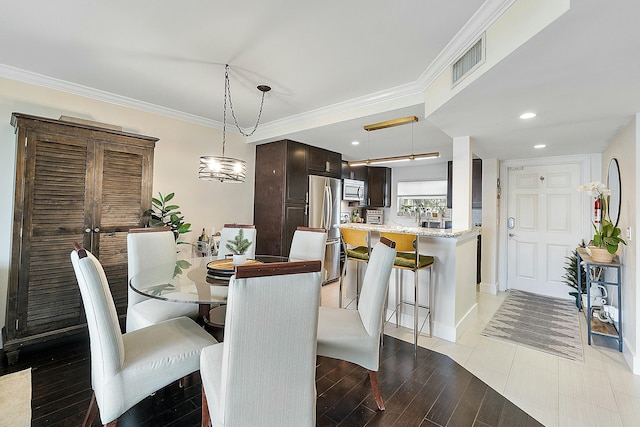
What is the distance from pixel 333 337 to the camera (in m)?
1.81

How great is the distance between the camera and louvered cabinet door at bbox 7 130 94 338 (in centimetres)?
243

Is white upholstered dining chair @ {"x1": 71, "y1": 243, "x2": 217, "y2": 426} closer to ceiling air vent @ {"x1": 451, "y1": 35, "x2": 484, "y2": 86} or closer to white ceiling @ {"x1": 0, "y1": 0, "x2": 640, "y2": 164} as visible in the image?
white ceiling @ {"x1": 0, "y1": 0, "x2": 640, "y2": 164}

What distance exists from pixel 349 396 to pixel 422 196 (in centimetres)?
499

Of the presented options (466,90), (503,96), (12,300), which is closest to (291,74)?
(466,90)

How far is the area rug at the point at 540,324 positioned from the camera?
2824mm

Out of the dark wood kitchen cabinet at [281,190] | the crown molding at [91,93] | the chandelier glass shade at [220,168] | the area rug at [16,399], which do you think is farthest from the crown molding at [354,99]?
the area rug at [16,399]

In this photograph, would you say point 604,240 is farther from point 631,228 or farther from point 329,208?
point 329,208

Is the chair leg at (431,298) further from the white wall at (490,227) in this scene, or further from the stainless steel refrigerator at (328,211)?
the white wall at (490,227)

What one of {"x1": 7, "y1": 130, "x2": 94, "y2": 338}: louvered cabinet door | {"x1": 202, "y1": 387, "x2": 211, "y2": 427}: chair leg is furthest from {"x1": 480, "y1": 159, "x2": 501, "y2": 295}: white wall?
{"x1": 7, "y1": 130, "x2": 94, "y2": 338}: louvered cabinet door

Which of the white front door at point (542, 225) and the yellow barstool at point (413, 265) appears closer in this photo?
the yellow barstool at point (413, 265)

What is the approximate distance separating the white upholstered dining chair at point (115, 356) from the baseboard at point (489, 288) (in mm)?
4505

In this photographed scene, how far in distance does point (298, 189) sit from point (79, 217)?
8.72 ft

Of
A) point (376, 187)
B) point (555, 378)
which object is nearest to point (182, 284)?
point (555, 378)

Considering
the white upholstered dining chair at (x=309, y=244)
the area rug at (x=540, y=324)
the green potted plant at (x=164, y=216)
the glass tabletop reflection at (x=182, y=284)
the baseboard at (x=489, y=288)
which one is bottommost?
the area rug at (x=540, y=324)
